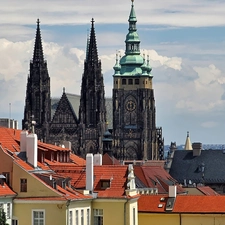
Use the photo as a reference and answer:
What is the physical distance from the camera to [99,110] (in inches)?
7416

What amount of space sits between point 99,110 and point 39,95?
33.1 feet

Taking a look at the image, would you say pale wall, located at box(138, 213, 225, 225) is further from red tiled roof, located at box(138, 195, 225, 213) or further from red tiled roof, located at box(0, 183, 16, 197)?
red tiled roof, located at box(0, 183, 16, 197)

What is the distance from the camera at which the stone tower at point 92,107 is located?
188375 millimetres

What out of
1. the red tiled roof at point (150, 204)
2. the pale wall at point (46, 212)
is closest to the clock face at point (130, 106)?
the red tiled roof at point (150, 204)

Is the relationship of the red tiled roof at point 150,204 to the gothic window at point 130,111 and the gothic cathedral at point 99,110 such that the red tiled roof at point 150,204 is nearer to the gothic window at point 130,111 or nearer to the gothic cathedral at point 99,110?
the gothic cathedral at point 99,110

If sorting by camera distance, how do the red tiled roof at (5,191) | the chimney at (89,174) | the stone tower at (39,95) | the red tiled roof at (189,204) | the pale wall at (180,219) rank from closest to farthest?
the red tiled roof at (5,191), the chimney at (89,174), the pale wall at (180,219), the red tiled roof at (189,204), the stone tower at (39,95)

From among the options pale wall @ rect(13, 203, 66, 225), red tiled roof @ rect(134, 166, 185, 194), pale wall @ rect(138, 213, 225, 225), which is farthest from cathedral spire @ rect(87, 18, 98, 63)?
pale wall @ rect(13, 203, 66, 225)

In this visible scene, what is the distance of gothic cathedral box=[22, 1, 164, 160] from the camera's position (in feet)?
620

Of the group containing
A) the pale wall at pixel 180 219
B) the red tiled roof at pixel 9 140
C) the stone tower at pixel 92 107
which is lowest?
the pale wall at pixel 180 219

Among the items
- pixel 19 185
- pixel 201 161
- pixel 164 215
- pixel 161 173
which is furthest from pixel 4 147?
pixel 201 161

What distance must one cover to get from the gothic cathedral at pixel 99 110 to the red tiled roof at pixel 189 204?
117837 mm

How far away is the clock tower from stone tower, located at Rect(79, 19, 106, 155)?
11.1 ft

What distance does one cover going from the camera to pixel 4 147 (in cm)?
5488

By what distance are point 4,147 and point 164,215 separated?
15.1 meters
